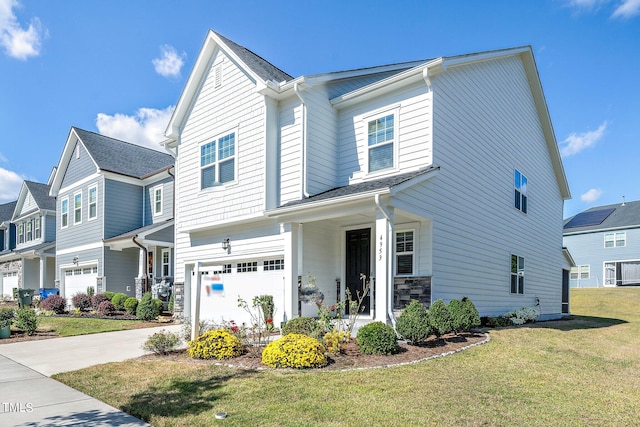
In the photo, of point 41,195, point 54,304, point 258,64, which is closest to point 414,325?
point 258,64

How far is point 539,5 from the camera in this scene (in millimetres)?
13172

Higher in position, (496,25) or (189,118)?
(496,25)

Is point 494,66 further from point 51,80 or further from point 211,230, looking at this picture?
point 51,80

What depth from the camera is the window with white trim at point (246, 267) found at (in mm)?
12809

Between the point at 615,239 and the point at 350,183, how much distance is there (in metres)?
A: 31.0

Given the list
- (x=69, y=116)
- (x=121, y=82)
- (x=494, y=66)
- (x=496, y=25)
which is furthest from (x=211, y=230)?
(x=69, y=116)

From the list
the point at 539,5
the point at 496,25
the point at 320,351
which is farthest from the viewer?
the point at 496,25

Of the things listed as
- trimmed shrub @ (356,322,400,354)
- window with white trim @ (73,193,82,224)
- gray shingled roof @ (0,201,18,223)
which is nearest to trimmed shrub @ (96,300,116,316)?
window with white trim @ (73,193,82,224)

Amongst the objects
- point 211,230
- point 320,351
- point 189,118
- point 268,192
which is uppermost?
point 189,118

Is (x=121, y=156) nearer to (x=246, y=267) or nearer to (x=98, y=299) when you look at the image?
(x=98, y=299)

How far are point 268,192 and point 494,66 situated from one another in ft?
27.3

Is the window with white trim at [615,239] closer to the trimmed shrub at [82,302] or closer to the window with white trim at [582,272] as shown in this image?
the window with white trim at [582,272]

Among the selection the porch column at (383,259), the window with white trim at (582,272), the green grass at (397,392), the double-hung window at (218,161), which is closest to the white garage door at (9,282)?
the double-hung window at (218,161)

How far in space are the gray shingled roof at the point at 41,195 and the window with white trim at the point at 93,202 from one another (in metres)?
8.72
